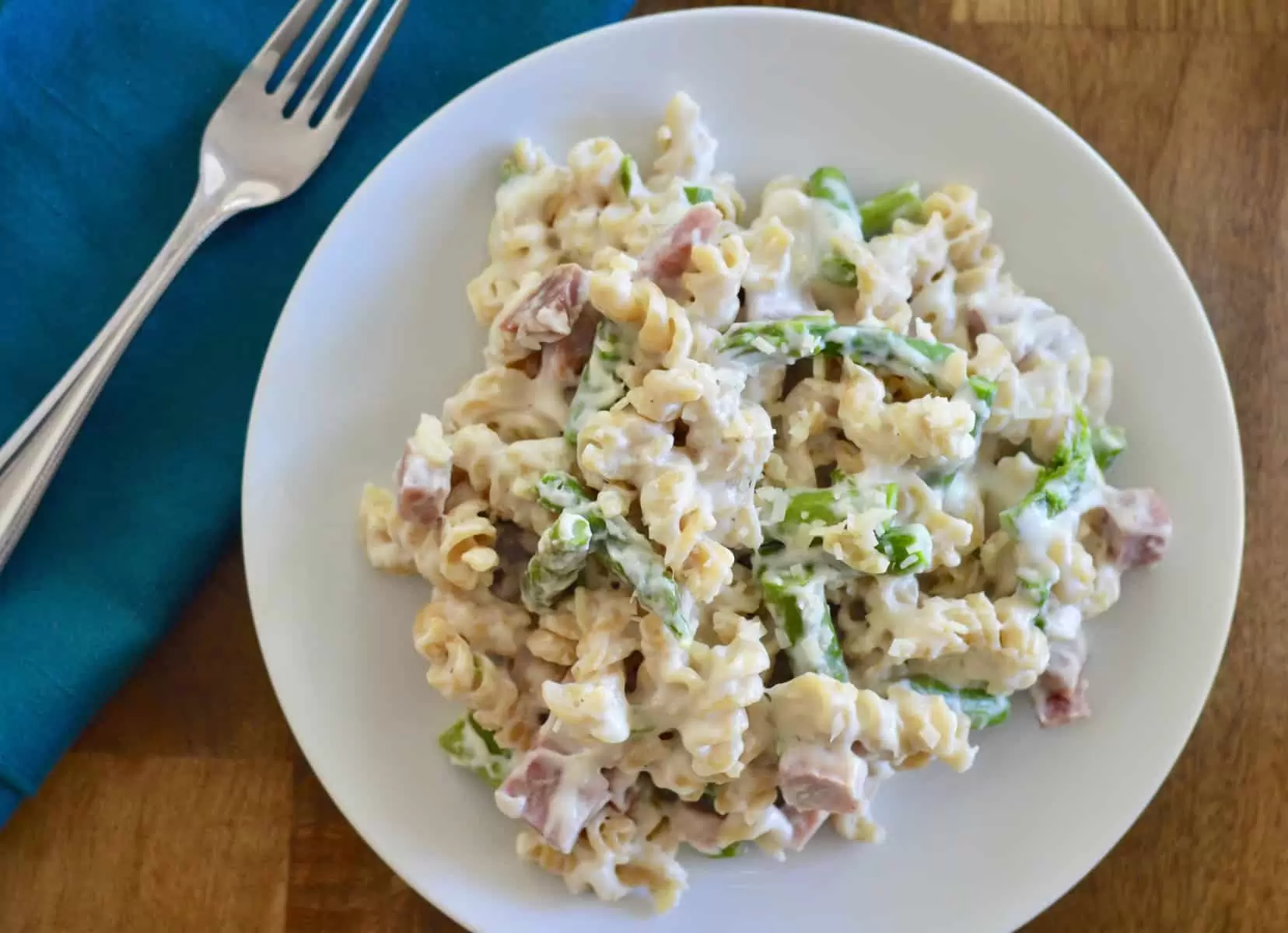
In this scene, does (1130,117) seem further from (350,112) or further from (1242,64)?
(350,112)

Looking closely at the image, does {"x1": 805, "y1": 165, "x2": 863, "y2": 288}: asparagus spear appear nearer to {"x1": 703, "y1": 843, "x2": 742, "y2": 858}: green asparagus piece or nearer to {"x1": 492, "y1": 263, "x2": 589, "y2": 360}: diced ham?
{"x1": 492, "y1": 263, "x2": 589, "y2": 360}: diced ham

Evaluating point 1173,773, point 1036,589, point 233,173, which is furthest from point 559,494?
point 1173,773

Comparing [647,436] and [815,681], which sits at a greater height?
[647,436]

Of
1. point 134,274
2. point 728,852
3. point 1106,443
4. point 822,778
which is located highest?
point 1106,443

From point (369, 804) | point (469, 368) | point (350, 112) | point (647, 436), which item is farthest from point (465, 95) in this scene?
point (369, 804)

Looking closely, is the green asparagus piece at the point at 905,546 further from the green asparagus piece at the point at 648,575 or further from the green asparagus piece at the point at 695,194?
the green asparagus piece at the point at 695,194

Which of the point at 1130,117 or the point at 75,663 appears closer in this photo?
the point at 75,663

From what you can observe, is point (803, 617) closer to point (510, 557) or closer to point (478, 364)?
point (510, 557)
